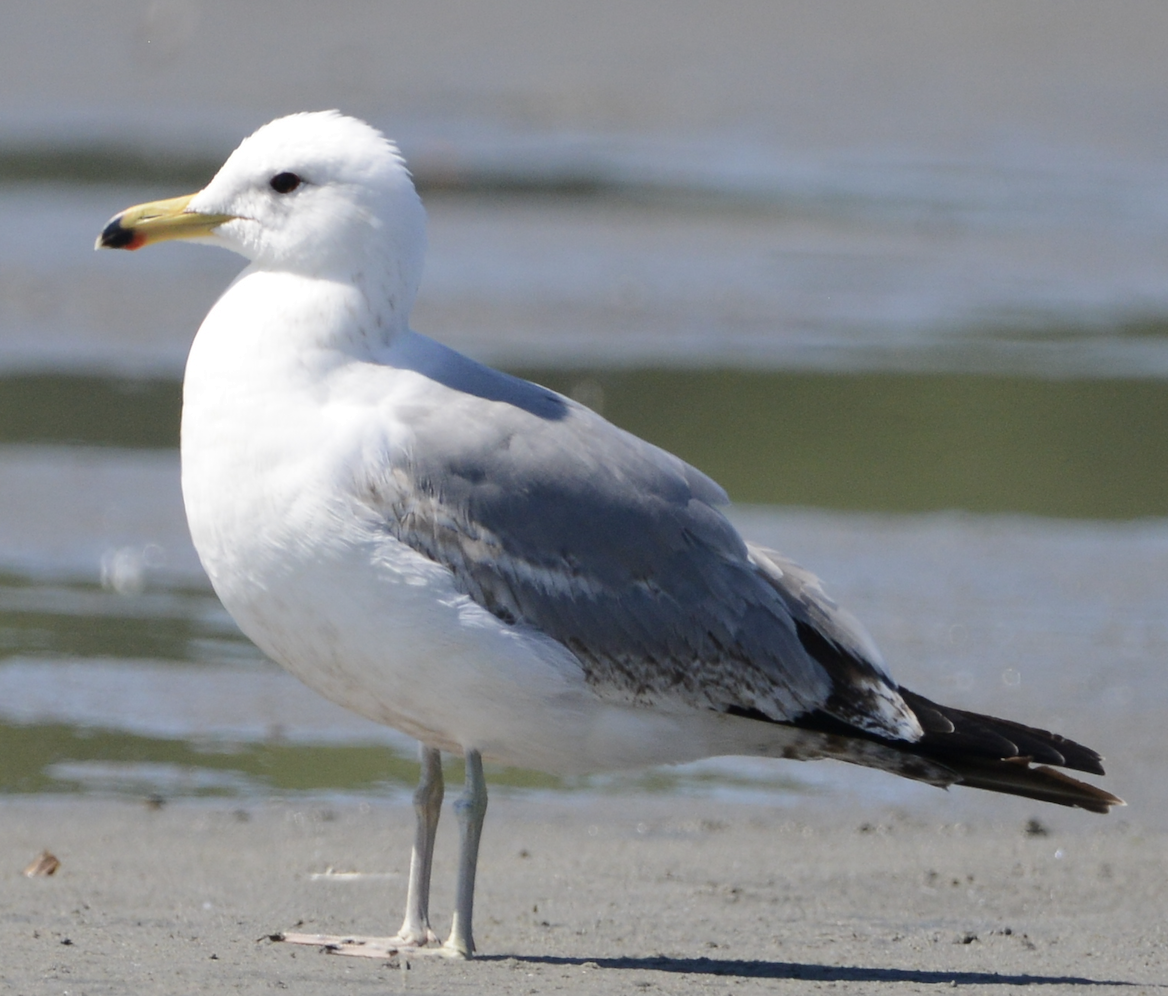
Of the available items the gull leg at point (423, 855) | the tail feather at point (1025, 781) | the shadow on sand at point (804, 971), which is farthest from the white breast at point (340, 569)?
the tail feather at point (1025, 781)

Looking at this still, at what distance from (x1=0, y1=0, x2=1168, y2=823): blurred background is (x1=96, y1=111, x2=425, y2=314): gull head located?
208 cm

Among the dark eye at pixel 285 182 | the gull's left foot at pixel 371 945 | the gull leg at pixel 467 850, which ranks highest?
the dark eye at pixel 285 182

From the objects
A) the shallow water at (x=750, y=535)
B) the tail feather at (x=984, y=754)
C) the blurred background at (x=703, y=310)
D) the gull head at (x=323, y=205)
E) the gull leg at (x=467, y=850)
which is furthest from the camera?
the blurred background at (x=703, y=310)

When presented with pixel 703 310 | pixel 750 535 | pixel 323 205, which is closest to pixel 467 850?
pixel 323 205

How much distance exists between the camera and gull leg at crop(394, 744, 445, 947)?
17.6ft

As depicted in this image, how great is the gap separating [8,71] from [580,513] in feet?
58.6

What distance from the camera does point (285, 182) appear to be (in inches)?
212

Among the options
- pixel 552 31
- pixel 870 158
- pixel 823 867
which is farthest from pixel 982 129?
pixel 823 867

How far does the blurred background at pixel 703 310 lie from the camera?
781 cm

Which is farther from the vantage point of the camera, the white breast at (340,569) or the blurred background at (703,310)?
the blurred background at (703,310)

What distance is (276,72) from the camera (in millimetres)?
22328

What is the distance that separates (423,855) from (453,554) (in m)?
0.82

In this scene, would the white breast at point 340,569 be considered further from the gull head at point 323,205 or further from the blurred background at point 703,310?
the blurred background at point 703,310

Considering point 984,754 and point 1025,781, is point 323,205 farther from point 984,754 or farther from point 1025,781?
point 1025,781
